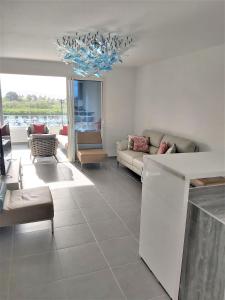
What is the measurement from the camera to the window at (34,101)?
27.1ft

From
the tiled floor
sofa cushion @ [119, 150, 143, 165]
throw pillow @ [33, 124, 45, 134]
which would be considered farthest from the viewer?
throw pillow @ [33, 124, 45, 134]

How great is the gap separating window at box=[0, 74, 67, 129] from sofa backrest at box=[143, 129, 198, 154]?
415cm

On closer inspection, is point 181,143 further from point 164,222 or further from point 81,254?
point 81,254

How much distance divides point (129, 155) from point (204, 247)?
3406 millimetres

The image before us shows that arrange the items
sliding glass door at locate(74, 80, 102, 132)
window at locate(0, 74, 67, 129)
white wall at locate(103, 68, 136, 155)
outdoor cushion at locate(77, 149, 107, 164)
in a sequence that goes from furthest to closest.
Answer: window at locate(0, 74, 67, 129)
white wall at locate(103, 68, 136, 155)
sliding glass door at locate(74, 80, 102, 132)
outdoor cushion at locate(77, 149, 107, 164)

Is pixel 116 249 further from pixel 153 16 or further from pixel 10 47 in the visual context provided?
pixel 10 47

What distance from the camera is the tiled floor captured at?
191 centimetres

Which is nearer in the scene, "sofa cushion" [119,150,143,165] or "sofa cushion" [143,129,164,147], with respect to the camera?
Answer: "sofa cushion" [119,150,143,165]

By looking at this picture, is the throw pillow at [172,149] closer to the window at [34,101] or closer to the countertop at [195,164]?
the countertop at [195,164]

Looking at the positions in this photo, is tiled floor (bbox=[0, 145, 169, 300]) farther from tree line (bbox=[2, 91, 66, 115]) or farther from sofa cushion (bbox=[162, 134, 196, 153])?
tree line (bbox=[2, 91, 66, 115])

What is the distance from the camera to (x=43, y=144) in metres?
5.50

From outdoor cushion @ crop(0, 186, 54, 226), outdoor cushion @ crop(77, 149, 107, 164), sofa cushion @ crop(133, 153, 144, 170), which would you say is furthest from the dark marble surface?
outdoor cushion @ crop(77, 149, 107, 164)

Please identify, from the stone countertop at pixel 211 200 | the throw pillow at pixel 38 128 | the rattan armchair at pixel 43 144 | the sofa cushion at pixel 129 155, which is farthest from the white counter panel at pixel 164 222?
the throw pillow at pixel 38 128

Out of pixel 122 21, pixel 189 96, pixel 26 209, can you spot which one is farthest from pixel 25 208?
pixel 189 96
